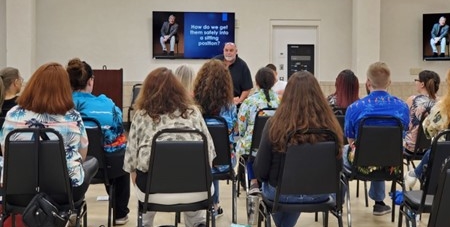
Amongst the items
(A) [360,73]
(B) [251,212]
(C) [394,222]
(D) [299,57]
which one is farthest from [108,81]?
(C) [394,222]

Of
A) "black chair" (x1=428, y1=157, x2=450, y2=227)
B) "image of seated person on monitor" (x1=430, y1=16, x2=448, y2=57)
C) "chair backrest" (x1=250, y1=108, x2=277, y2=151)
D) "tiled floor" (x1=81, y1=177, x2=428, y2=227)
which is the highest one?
"image of seated person on monitor" (x1=430, y1=16, x2=448, y2=57)

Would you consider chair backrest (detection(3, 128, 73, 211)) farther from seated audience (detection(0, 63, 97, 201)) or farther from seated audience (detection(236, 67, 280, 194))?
seated audience (detection(236, 67, 280, 194))

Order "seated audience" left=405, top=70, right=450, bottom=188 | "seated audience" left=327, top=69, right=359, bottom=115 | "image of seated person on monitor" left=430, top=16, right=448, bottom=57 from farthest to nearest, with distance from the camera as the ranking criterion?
1. "image of seated person on monitor" left=430, top=16, right=448, bottom=57
2. "seated audience" left=327, top=69, right=359, bottom=115
3. "seated audience" left=405, top=70, right=450, bottom=188

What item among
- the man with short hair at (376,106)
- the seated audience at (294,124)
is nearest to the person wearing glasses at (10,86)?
the seated audience at (294,124)

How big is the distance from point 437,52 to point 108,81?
6.03 meters

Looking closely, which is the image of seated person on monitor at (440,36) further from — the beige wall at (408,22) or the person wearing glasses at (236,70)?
the person wearing glasses at (236,70)

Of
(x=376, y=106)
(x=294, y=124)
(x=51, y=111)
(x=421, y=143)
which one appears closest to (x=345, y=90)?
(x=376, y=106)

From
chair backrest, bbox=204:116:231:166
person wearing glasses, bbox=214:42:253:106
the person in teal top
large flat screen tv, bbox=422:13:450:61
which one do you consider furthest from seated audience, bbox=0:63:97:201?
large flat screen tv, bbox=422:13:450:61

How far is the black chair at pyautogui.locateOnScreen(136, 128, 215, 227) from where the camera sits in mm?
2549

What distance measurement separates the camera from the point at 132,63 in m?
8.87

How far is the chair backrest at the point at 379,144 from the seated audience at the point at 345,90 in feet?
3.05

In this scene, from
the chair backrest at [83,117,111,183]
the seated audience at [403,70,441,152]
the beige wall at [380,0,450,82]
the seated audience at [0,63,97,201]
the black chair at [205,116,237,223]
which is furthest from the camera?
the beige wall at [380,0,450,82]

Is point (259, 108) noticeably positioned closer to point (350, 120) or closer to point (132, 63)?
point (350, 120)

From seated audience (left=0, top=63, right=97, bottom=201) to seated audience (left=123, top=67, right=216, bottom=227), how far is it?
30 centimetres
